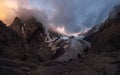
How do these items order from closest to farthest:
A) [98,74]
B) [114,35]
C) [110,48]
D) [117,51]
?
[98,74], [117,51], [110,48], [114,35]

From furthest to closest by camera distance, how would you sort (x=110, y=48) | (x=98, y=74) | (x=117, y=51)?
1. (x=110, y=48)
2. (x=117, y=51)
3. (x=98, y=74)

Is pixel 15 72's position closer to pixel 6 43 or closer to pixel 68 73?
pixel 68 73

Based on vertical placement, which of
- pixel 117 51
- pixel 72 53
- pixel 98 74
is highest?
pixel 72 53

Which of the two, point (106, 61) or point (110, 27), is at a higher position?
point (110, 27)

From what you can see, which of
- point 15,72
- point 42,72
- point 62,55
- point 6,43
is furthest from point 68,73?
point 6,43

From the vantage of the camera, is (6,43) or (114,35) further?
(6,43)

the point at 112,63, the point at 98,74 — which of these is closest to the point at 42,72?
the point at 98,74

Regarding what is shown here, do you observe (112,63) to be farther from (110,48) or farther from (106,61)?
(110,48)

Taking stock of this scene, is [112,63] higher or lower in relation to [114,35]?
lower

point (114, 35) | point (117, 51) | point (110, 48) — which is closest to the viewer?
Answer: point (117, 51)
